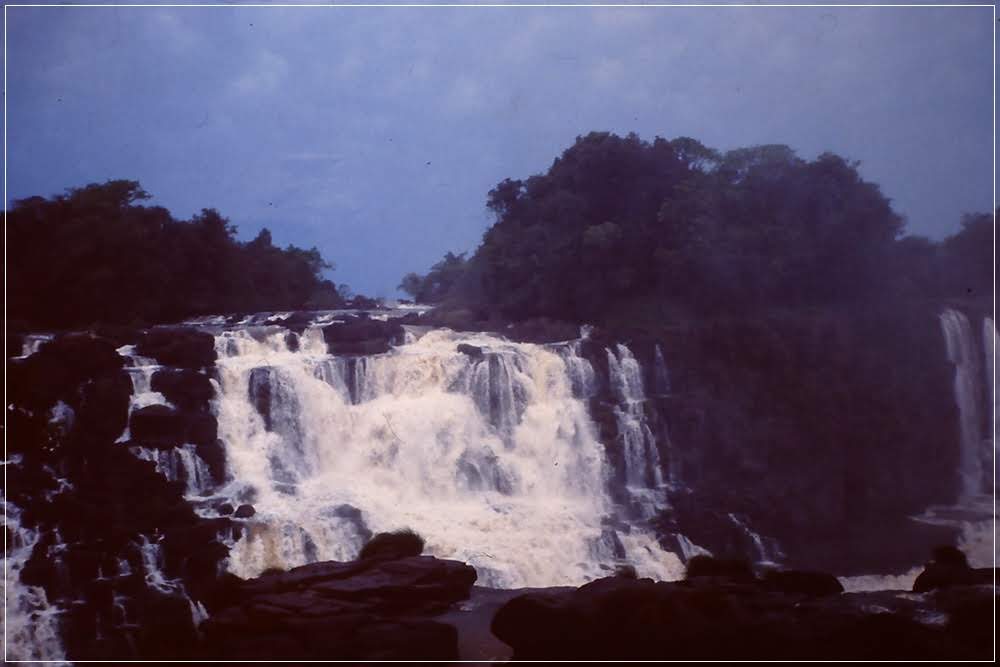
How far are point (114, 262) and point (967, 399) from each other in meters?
26.9

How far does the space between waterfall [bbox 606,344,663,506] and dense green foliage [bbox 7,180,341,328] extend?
13328mm

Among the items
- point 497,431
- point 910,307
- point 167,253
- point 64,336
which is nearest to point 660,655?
point 497,431

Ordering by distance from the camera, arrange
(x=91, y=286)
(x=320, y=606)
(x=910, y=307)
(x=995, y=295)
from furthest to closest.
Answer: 1. (x=995, y=295)
2. (x=910, y=307)
3. (x=91, y=286)
4. (x=320, y=606)

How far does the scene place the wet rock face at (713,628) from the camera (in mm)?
10258

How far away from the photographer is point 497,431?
72.0 ft

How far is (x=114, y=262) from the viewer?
26656mm

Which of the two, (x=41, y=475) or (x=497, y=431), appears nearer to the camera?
(x=41, y=475)

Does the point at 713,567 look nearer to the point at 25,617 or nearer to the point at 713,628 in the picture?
the point at 713,628

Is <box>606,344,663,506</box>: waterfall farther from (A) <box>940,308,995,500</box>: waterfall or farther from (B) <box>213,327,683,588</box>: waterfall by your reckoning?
(A) <box>940,308,995,500</box>: waterfall

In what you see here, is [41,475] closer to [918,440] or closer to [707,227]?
[707,227]

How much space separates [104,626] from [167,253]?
1630 centimetres

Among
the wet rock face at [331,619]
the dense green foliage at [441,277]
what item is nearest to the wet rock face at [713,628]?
the wet rock face at [331,619]

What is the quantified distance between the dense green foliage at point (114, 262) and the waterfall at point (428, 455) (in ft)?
21.4

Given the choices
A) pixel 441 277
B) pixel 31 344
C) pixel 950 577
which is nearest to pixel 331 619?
pixel 950 577
